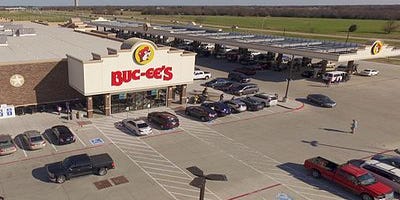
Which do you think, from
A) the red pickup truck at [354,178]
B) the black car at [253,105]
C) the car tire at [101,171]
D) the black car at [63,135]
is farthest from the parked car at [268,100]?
the car tire at [101,171]

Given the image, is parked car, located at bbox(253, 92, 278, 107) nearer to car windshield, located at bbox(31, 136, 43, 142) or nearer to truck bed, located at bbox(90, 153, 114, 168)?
truck bed, located at bbox(90, 153, 114, 168)

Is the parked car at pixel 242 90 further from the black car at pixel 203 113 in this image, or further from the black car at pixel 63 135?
the black car at pixel 63 135

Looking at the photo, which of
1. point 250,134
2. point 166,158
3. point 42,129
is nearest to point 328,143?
point 250,134

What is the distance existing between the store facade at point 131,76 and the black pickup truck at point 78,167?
12881mm

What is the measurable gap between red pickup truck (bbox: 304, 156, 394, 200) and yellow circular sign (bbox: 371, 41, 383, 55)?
4491cm

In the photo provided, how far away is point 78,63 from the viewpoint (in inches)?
1609

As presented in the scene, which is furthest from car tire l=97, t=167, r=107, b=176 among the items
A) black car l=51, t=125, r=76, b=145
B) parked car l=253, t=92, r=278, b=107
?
parked car l=253, t=92, r=278, b=107

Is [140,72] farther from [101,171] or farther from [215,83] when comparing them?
[215,83]

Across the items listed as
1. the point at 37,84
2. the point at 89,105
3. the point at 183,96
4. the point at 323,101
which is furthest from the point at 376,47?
the point at 37,84

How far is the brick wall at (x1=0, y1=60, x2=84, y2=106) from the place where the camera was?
41844 millimetres

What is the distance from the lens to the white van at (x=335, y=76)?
220 feet

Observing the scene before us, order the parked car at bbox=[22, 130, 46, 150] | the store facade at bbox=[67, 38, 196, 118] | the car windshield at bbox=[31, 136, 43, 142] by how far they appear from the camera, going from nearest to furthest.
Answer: the parked car at bbox=[22, 130, 46, 150]
the car windshield at bbox=[31, 136, 43, 142]
the store facade at bbox=[67, 38, 196, 118]

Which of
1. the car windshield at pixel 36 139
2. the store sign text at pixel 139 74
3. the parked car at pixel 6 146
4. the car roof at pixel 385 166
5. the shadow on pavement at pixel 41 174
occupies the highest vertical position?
the store sign text at pixel 139 74

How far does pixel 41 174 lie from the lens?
97.0ft
